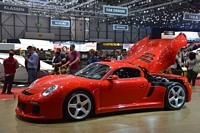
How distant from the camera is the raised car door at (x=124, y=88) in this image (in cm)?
524

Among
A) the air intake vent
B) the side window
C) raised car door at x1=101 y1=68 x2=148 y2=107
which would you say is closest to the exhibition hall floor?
raised car door at x1=101 y1=68 x2=148 y2=107

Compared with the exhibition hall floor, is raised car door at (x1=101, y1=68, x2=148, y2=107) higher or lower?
higher

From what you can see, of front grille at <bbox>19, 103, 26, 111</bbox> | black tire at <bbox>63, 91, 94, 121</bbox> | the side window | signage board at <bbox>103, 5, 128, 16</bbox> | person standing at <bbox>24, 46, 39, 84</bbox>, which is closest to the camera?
black tire at <bbox>63, 91, 94, 121</bbox>

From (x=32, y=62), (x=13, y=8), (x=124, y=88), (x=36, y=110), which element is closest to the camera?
(x=36, y=110)

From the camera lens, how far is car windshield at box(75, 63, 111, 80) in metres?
5.45

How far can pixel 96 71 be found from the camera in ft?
18.5

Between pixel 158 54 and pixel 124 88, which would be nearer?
pixel 124 88

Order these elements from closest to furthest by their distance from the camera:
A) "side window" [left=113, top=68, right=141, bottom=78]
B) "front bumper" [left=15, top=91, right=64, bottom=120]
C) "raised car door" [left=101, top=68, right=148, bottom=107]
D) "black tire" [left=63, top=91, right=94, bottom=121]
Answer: "front bumper" [left=15, top=91, right=64, bottom=120] < "black tire" [left=63, top=91, right=94, bottom=121] < "raised car door" [left=101, top=68, right=148, bottom=107] < "side window" [left=113, top=68, right=141, bottom=78]

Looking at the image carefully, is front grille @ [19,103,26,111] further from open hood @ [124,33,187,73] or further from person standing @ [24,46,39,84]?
open hood @ [124,33,187,73]

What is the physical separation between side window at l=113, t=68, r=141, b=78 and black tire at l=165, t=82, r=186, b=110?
2.98 feet

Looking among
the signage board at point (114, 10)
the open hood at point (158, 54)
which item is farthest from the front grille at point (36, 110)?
the signage board at point (114, 10)

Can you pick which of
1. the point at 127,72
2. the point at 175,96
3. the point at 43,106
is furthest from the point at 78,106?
the point at 175,96

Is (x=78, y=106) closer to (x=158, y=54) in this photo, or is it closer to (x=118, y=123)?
(x=118, y=123)

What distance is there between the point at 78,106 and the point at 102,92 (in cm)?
60
